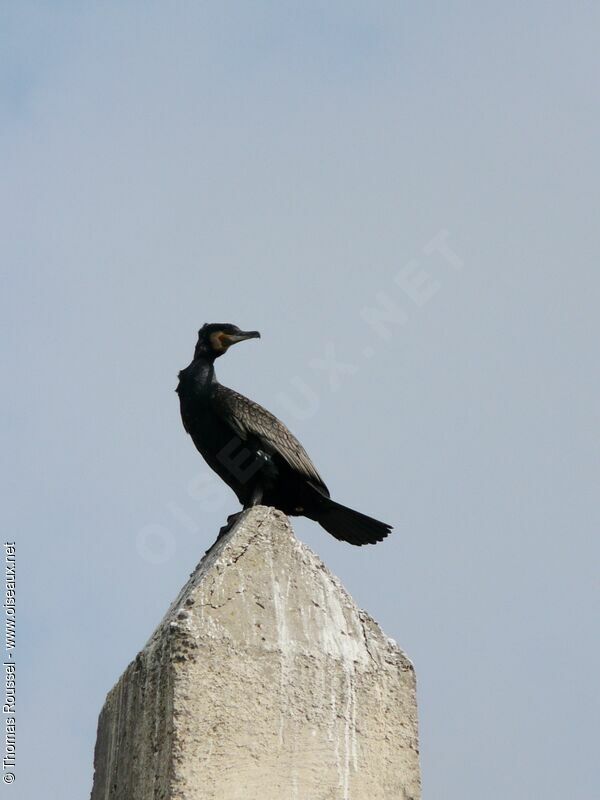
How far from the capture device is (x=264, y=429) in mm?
7043

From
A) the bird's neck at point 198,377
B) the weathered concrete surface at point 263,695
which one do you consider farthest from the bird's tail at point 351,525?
the weathered concrete surface at point 263,695

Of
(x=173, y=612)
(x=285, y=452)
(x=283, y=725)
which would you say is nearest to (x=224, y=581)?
(x=173, y=612)

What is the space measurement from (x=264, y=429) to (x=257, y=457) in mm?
183

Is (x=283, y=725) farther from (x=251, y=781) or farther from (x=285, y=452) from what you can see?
(x=285, y=452)

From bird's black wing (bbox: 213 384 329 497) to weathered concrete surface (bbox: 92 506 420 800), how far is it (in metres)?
2.37

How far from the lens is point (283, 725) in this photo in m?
4.15

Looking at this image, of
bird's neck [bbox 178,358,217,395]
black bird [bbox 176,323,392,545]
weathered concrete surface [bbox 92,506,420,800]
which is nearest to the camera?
weathered concrete surface [bbox 92,506,420,800]

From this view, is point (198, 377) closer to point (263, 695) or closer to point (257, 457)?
point (257, 457)

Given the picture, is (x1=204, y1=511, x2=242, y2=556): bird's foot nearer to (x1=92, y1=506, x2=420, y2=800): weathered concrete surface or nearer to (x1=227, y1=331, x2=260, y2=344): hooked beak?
(x1=92, y1=506, x2=420, y2=800): weathered concrete surface

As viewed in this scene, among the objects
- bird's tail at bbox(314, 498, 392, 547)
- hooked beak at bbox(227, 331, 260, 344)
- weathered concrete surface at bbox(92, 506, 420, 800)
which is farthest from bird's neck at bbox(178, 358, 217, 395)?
weathered concrete surface at bbox(92, 506, 420, 800)

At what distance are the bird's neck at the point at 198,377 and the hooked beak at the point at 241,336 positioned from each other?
16 centimetres

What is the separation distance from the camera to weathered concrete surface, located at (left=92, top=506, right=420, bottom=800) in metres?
4.05

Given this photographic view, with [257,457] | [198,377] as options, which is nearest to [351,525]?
[257,457]

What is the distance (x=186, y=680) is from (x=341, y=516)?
3.01 meters
